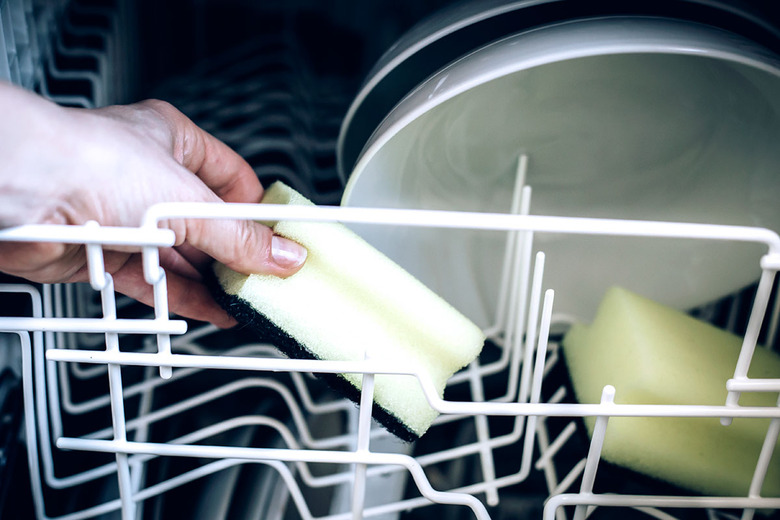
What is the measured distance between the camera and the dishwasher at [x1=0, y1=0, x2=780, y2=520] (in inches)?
14.2

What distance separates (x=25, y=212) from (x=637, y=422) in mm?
390

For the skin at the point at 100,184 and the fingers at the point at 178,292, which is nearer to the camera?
the skin at the point at 100,184

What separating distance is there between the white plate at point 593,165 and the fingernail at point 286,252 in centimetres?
7

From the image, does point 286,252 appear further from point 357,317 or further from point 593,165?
point 593,165

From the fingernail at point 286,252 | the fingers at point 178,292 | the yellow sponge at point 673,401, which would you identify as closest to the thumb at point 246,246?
the fingernail at point 286,252

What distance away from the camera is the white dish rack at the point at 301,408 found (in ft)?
1.04

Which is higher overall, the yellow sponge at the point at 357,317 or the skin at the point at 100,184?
the skin at the point at 100,184

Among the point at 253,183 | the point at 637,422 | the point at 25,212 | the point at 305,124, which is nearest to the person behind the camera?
the point at 25,212

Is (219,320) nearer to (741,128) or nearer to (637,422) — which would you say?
(637,422)

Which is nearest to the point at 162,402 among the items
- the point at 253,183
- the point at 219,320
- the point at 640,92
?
the point at 219,320

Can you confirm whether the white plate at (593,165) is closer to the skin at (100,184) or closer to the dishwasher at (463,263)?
the dishwasher at (463,263)

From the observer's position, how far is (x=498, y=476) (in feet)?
1.93

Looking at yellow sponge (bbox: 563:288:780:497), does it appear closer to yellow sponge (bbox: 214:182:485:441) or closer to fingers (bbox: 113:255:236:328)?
yellow sponge (bbox: 214:182:485:441)

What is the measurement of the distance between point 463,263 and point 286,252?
26 cm
